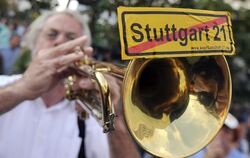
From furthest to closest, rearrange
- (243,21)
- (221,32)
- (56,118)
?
(243,21)
(56,118)
(221,32)

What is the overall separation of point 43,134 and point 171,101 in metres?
0.51

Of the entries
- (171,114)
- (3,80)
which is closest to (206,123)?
(171,114)

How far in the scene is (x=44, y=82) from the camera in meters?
1.71

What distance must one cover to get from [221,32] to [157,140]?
1.32 feet

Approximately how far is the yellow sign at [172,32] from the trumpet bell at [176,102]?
0.48ft

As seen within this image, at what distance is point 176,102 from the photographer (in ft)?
5.32

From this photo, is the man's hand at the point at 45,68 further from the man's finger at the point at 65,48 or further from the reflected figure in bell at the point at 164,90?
the reflected figure in bell at the point at 164,90

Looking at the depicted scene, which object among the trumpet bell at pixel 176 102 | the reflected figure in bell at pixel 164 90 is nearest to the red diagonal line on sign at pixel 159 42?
the trumpet bell at pixel 176 102

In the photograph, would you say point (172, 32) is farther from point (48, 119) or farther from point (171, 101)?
point (48, 119)

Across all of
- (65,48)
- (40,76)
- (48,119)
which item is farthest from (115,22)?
(48,119)

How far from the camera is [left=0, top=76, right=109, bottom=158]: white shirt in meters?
1.75

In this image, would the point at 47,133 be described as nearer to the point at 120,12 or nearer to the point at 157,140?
the point at 157,140

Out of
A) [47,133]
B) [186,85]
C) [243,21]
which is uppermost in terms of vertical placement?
[243,21]

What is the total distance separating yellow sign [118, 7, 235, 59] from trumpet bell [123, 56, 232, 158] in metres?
0.15
